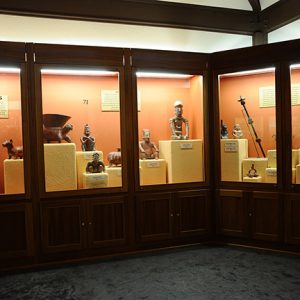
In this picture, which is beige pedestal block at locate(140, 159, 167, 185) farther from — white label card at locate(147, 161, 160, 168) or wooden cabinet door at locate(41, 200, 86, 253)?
wooden cabinet door at locate(41, 200, 86, 253)

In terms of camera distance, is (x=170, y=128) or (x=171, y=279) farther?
(x=170, y=128)

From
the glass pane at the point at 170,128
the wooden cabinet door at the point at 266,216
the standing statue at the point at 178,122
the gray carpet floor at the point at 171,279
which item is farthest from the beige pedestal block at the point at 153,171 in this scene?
the wooden cabinet door at the point at 266,216

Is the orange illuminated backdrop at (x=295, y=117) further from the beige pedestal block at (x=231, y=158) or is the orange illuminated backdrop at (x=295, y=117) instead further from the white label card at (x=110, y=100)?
the white label card at (x=110, y=100)

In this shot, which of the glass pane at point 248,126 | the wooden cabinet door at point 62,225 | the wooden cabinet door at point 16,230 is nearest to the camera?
the wooden cabinet door at point 16,230

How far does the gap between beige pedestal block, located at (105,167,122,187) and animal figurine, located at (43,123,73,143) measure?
50 cm

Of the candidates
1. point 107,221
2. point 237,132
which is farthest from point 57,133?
point 237,132

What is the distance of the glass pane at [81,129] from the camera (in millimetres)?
3082

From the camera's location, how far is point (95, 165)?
325cm

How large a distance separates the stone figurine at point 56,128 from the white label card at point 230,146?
1.63m

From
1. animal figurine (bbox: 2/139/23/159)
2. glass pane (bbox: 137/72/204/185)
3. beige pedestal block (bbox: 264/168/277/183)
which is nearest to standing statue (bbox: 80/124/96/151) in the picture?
glass pane (bbox: 137/72/204/185)

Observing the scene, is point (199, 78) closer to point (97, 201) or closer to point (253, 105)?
point (253, 105)

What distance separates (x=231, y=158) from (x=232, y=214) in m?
0.59

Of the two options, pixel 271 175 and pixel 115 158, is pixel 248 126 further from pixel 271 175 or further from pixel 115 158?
pixel 115 158

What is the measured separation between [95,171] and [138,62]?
1162 mm
